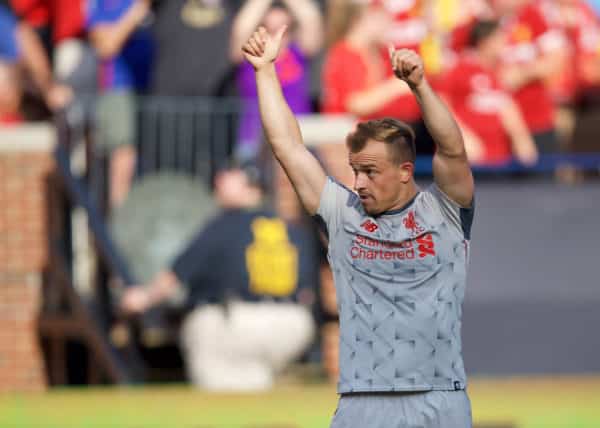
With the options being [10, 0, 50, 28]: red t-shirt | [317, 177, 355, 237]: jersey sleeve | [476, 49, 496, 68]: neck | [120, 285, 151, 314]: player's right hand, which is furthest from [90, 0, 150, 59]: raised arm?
[317, 177, 355, 237]: jersey sleeve

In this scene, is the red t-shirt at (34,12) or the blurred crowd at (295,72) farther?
the red t-shirt at (34,12)

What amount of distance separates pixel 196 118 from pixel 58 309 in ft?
6.52

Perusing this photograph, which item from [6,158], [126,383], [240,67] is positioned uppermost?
[240,67]

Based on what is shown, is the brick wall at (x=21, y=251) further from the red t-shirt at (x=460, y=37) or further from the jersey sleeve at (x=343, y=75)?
the red t-shirt at (x=460, y=37)

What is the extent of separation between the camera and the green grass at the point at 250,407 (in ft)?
26.5

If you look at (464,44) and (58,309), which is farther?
(58,309)

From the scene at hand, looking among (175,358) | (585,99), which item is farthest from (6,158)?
(585,99)

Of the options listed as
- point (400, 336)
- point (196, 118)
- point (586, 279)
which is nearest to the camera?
point (400, 336)

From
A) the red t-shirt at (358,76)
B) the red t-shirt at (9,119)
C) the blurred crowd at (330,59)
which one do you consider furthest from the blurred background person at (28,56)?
the red t-shirt at (358,76)

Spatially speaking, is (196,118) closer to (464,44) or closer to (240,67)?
(240,67)

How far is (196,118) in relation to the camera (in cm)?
1085

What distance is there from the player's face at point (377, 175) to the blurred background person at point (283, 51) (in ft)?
20.0

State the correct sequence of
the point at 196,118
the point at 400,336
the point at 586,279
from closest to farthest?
1. the point at 400,336
2. the point at 586,279
3. the point at 196,118

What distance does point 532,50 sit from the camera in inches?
407
